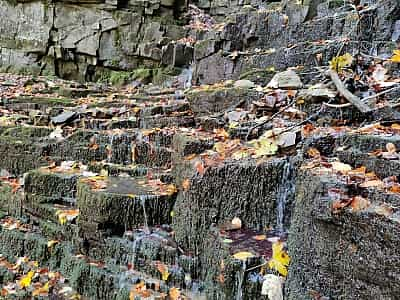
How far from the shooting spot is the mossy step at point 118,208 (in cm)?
405

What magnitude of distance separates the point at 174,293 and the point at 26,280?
1.75 meters

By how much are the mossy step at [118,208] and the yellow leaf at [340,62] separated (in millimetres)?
2119

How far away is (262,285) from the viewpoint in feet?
9.57

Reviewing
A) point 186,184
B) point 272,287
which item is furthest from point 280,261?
point 186,184

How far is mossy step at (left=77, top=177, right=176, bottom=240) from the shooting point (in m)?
4.05

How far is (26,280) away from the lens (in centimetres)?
442

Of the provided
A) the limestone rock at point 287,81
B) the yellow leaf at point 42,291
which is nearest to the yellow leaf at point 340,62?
the limestone rock at point 287,81

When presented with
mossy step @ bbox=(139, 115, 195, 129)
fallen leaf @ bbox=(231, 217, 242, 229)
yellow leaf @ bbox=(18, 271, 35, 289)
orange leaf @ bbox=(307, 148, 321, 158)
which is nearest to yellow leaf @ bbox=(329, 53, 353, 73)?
orange leaf @ bbox=(307, 148, 321, 158)

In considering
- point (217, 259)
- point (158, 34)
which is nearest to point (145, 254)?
point (217, 259)

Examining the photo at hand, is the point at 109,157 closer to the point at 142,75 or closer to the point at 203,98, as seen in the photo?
the point at 203,98

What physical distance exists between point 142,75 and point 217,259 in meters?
10.3

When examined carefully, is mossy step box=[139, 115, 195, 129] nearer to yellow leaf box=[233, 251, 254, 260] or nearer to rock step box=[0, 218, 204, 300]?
rock step box=[0, 218, 204, 300]

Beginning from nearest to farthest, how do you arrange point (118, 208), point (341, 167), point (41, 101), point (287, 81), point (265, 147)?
point (341, 167) < point (265, 147) < point (118, 208) < point (287, 81) < point (41, 101)

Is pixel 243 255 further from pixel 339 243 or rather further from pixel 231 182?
pixel 339 243
